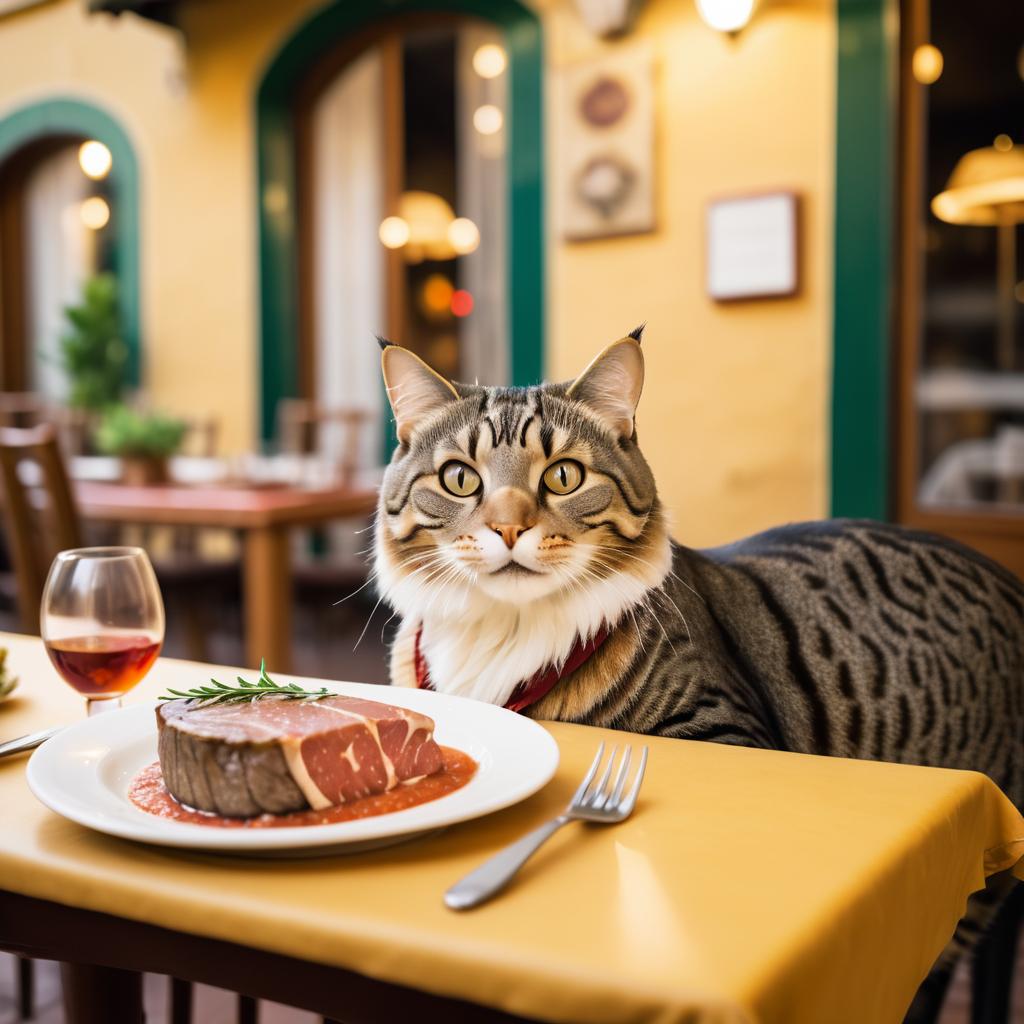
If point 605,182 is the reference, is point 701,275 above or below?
below

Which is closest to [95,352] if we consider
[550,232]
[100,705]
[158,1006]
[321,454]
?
[321,454]

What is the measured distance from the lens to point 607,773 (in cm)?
79

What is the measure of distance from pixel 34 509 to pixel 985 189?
348 cm

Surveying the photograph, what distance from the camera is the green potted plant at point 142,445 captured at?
12.1ft

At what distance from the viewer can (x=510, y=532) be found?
1.00m

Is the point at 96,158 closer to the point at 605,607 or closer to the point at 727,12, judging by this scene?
the point at 727,12

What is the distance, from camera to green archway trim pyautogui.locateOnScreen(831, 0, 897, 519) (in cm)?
393

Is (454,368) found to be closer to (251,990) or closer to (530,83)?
(530,83)

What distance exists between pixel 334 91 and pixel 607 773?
19.0 feet

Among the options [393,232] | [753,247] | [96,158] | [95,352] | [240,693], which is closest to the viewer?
[240,693]

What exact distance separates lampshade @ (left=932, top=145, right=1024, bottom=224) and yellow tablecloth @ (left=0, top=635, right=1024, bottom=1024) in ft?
12.0

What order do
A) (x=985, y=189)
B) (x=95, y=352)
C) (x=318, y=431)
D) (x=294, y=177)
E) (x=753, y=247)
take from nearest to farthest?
(x=985, y=189), (x=753, y=247), (x=318, y=431), (x=294, y=177), (x=95, y=352)

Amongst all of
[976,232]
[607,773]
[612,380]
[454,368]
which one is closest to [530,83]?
[454,368]

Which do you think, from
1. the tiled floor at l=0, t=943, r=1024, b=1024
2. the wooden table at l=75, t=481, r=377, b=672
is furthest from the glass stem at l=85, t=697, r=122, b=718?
the wooden table at l=75, t=481, r=377, b=672
